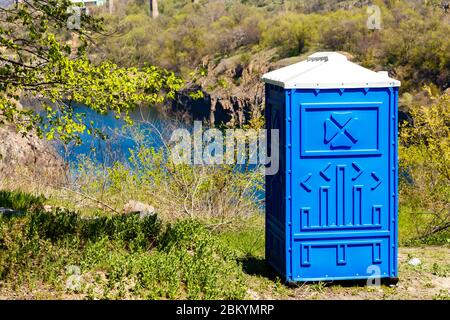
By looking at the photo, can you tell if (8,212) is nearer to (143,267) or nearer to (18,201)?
(18,201)

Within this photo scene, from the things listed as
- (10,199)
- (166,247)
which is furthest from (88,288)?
(10,199)

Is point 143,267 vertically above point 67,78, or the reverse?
point 67,78

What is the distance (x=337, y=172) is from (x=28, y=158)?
843cm

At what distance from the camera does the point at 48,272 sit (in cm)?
599

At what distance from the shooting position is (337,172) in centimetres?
612

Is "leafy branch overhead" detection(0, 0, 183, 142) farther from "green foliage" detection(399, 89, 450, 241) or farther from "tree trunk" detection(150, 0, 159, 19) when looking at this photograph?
"tree trunk" detection(150, 0, 159, 19)

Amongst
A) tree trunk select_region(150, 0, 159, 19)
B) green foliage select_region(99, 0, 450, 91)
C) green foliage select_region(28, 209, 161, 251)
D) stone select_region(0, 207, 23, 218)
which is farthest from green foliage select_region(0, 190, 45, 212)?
tree trunk select_region(150, 0, 159, 19)

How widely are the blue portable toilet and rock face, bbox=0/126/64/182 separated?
21.5 ft

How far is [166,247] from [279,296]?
3.92 feet

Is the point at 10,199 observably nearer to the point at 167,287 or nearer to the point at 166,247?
the point at 166,247

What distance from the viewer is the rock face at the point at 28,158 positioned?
12281 mm

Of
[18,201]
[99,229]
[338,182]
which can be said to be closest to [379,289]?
[338,182]

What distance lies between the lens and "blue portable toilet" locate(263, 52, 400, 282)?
239 inches

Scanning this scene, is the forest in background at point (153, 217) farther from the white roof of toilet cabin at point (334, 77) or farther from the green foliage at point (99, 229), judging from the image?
the white roof of toilet cabin at point (334, 77)
